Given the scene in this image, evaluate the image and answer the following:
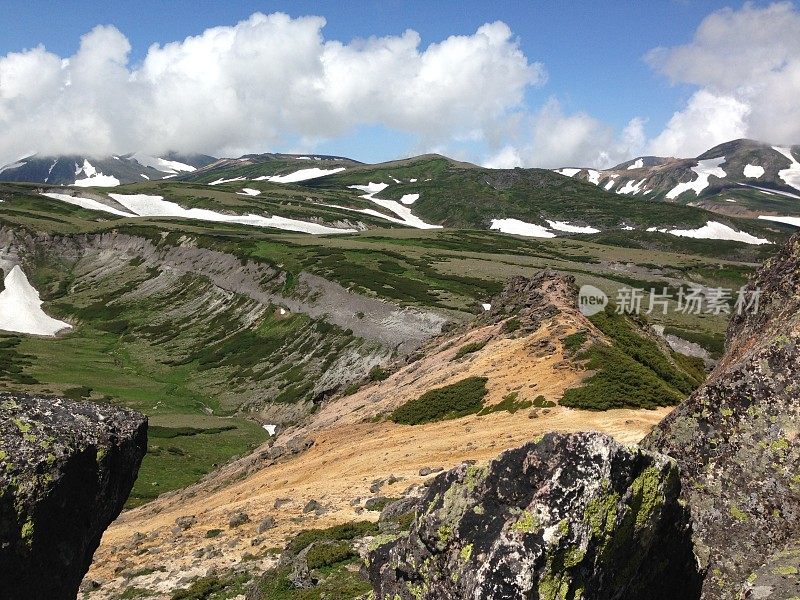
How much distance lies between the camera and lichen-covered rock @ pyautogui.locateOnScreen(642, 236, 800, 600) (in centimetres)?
954

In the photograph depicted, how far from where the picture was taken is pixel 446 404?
41.2 metres

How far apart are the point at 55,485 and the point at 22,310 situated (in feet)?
588

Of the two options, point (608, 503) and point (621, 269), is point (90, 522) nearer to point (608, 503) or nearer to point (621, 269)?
point (608, 503)

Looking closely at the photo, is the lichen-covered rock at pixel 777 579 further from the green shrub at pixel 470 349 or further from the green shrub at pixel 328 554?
the green shrub at pixel 470 349

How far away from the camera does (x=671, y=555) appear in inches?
364

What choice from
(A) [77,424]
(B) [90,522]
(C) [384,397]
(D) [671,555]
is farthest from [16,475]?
(C) [384,397]

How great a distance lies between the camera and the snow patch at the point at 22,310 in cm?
15088

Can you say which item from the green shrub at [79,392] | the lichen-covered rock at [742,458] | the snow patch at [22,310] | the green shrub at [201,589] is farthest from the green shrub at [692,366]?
the snow patch at [22,310]

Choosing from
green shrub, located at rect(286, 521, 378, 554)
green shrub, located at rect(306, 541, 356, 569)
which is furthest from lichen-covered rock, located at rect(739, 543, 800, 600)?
green shrub, located at rect(286, 521, 378, 554)

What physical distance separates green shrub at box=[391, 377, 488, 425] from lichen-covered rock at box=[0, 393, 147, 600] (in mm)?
28854

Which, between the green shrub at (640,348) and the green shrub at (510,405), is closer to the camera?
the green shrub at (510,405)

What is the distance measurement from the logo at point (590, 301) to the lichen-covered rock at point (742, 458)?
132 feet

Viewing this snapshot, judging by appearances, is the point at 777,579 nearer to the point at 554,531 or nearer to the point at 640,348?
the point at 554,531

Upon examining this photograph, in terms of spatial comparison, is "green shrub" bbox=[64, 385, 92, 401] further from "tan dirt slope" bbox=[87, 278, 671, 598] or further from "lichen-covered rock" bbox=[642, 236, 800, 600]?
"lichen-covered rock" bbox=[642, 236, 800, 600]
